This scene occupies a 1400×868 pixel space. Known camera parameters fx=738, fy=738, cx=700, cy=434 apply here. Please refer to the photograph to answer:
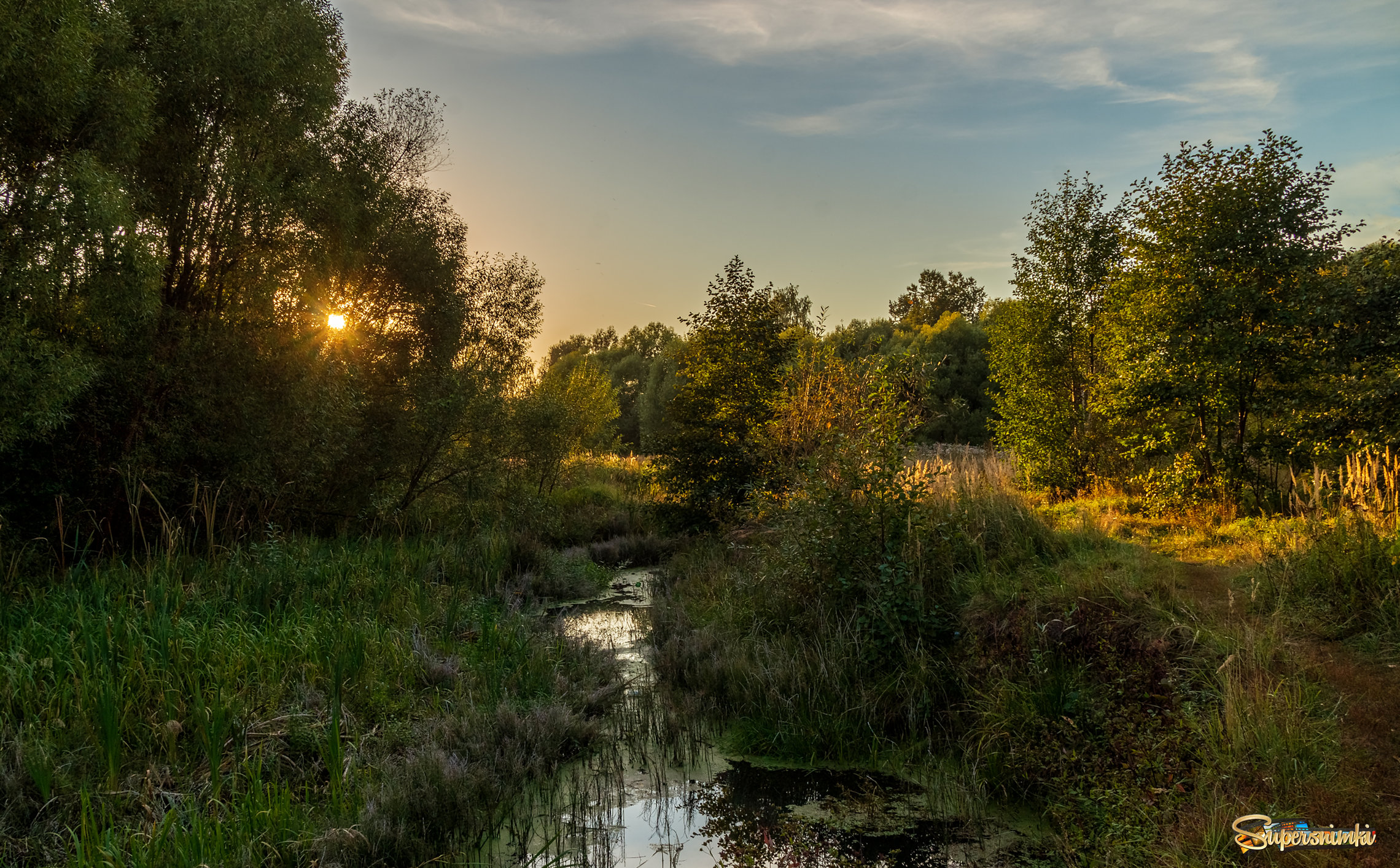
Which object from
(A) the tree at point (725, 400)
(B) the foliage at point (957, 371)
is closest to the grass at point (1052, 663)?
(A) the tree at point (725, 400)

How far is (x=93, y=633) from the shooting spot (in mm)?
5258

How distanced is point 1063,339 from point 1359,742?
41.6 feet

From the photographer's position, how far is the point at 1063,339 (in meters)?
15.5

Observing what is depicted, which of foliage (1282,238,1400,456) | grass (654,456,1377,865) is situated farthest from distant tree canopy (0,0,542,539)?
foliage (1282,238,1400,456)

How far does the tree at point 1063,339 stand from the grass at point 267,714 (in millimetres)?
11133

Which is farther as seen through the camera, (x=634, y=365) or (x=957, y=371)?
(x=634, y=365)

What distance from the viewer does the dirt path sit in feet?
11.5

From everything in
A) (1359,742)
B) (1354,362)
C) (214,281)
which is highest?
(214,281)

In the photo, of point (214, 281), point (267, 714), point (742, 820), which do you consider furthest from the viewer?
point (214, 281)

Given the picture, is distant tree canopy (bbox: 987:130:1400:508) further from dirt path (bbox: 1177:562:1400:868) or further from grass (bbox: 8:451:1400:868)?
dirt path (bbox: 1177:562:1400:868)

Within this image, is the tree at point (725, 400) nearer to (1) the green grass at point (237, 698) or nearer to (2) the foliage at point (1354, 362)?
(1) the green grass at point (237, 698)

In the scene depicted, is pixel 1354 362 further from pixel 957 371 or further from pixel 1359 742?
pixel 957 371

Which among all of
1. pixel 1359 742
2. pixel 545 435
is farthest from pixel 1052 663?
pixel 545 435

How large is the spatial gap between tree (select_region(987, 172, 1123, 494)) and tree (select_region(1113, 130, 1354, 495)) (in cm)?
348
